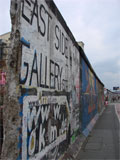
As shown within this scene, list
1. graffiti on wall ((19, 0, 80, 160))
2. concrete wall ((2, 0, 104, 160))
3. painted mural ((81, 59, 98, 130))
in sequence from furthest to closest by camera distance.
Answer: painted mural ((81, 59, 98, 130)), graffiti on wall ((19, 0, 80, 160)), concrete wall ((2, 0, 104, 160))

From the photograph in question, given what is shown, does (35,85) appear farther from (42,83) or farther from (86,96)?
(86,96)

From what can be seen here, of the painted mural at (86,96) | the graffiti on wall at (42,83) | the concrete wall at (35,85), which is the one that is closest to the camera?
the concrete wall at (35,85)

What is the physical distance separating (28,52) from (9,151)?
1.35m

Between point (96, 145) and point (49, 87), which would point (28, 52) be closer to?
point (49, 87)

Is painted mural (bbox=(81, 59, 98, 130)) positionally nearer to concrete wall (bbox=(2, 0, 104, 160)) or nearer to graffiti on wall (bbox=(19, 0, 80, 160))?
graffiti on wall (bbox=(19, 0, 80, 160))

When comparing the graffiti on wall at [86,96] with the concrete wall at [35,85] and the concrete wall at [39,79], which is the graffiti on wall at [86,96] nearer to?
the concrete wall at [39,79]

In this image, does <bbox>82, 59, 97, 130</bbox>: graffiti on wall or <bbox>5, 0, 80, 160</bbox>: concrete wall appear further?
<bbox>82, 59, 97, 130</bbox>: graffiti on wall

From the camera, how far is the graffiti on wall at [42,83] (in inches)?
96.6

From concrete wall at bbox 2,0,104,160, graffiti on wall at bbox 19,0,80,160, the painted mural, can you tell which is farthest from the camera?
the painted mural

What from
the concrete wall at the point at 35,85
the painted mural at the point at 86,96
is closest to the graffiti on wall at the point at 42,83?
the concrete wall at the point at 35,85

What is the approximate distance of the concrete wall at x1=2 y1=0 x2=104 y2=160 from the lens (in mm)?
2221

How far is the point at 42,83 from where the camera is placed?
3.01 meters

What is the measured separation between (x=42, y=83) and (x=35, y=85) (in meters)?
0.30

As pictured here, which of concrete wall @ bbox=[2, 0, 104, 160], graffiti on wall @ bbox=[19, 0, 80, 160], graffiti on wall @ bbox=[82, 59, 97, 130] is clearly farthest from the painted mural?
concrete wall @ bbox=[2, 0, 104, 160]
